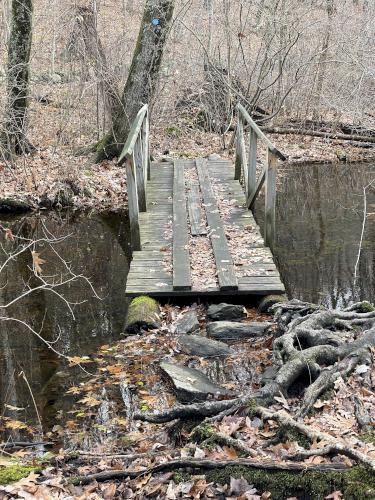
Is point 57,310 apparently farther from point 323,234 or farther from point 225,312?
point 323,234

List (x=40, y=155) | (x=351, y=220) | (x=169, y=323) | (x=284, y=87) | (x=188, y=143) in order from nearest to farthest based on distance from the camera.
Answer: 1. (x=169, y=323)
2. (x=351, y=220)
3. (x=40, y=155)
4. (x=188, y=143)
5. (x=284, y=87)

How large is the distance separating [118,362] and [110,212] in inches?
265

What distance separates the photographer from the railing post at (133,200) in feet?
→ 27.5

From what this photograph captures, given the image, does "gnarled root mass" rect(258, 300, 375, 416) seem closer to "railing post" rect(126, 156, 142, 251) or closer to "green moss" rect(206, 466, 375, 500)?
"green moss" rect(206, 466, 375, 500)

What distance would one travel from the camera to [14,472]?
4258 mm

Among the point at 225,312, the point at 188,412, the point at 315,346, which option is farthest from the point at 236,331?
the point at 188,412

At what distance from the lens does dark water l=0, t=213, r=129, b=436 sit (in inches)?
253

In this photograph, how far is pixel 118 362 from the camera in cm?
677

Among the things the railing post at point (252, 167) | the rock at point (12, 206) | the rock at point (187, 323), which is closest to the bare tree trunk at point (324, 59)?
the railing post at point (252, 167)

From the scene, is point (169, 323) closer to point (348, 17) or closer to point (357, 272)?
point (357, 272)

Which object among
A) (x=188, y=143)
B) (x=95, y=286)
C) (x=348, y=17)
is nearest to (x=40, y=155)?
(x=188, y=143)

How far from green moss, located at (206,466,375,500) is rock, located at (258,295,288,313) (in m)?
4.02

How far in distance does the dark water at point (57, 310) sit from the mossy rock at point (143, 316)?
29 centimetres

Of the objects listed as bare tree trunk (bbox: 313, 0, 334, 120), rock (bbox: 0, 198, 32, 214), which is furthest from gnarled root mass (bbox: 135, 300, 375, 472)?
bare tree trunk (bbox: 313, 0, 334, 120)
